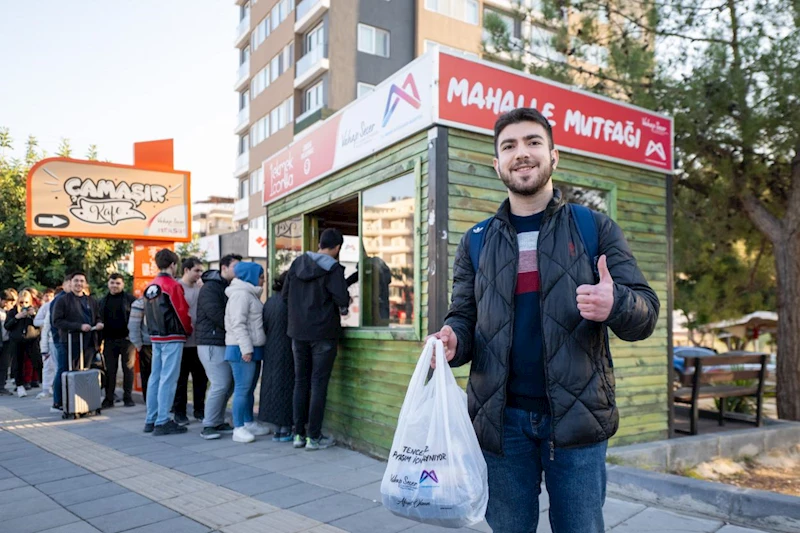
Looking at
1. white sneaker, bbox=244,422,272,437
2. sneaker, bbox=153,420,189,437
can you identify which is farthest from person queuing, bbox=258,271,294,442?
sneaker, bbox=153,420,189,437

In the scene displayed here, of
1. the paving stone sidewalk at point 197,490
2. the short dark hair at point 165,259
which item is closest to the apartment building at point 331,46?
the short dark hair at point 165,259

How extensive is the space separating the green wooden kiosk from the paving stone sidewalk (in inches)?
36.7

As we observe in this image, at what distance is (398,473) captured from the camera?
2.19m

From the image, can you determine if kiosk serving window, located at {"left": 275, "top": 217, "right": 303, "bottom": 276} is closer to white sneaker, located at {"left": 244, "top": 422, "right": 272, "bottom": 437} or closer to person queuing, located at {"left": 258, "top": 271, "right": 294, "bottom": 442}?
person queuing, located at {"left": 258, "top": 271, "right": 294, "bottom": 442}

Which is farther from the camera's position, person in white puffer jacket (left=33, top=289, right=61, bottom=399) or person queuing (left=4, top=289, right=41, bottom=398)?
person queuing (left=4, top=289, right=41, bottom=398)

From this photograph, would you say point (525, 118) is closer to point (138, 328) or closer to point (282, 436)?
point (282, 436)

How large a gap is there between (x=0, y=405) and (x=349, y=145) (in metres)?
7.34

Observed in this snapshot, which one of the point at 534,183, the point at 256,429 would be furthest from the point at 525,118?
the point at 256,429

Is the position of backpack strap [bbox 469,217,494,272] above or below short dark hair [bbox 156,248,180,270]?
below

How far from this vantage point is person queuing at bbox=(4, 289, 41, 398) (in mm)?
10747

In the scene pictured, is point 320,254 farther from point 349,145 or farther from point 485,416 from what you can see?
point 485,416

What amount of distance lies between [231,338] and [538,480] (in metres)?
4.83

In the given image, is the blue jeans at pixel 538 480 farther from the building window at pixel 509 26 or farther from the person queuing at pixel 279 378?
the building window at pixel 509 26

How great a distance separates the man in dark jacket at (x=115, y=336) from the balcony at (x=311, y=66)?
19.4 m
